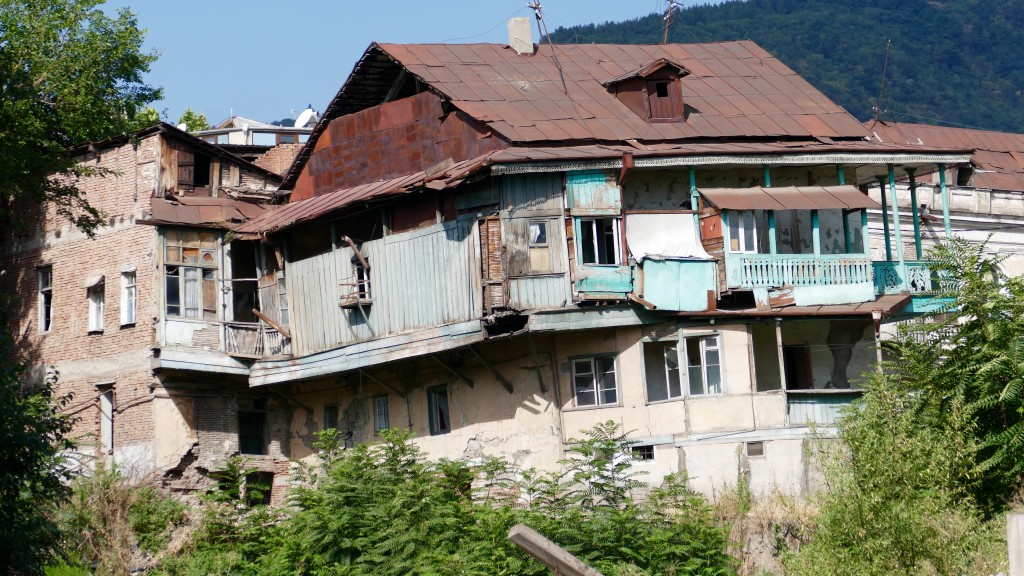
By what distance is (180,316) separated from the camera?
3162cm

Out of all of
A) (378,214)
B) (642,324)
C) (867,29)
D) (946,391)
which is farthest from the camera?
(867,29)

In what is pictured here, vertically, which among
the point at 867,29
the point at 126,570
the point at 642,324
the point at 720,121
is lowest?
the point at 126,570

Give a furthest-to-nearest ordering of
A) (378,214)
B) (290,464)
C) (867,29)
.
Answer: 1. (867,29)
2. (290,464)
3. (378,214)

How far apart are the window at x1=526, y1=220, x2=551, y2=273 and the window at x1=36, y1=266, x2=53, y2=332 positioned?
1225 cm

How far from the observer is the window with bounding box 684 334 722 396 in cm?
2834

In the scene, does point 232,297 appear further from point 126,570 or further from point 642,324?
point 642,324

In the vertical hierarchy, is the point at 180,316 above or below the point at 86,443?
above

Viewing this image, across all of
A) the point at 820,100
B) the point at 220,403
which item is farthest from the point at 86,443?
the point at 820,100

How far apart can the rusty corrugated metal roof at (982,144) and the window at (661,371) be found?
14.3 meters

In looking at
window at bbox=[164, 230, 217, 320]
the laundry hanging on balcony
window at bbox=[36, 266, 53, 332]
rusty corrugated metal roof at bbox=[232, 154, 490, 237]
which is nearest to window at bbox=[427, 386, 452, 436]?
rusty corrugated metal roof at bbox=[232, 154, 490, 237]

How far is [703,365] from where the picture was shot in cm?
2842

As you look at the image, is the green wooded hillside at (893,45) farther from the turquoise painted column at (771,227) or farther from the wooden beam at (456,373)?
the wooden beam at (456,373)

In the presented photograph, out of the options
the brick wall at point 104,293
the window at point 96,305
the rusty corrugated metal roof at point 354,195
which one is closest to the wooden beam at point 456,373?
the rusty corrugated metal roof at point 354,195

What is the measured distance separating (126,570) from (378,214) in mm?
8923
